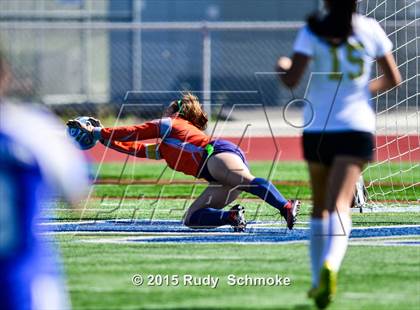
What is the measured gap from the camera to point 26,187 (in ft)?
13.0

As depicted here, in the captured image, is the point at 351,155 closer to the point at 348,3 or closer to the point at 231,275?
the point at 348,3

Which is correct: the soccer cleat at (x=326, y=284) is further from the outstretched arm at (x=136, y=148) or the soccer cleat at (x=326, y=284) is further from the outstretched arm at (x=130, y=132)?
the outstretched arm at (x=136, y=148)

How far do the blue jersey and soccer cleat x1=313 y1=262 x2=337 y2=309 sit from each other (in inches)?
82.6

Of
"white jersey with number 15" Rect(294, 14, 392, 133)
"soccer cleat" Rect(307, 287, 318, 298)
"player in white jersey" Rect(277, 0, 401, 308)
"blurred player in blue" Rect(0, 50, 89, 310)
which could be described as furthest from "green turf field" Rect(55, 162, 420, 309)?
"blurred player in blue" Rect(0, 50, 89, 310)

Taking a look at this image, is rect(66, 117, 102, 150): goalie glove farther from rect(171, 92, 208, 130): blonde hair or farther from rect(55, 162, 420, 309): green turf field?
rect(55, 162, 420, 309): green turf field

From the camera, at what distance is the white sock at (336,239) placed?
5886 mm

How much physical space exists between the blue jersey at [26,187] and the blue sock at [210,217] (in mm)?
4809

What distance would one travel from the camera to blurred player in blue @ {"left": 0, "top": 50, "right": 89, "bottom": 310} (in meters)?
3.91

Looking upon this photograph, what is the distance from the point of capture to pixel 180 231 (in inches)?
351

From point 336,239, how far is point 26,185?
2.37 metres

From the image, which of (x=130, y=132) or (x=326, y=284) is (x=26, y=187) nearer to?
(x=326, y=284)

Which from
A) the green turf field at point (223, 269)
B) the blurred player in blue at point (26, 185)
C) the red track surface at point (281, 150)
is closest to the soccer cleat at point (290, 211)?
the green turf field at point (223, 269)

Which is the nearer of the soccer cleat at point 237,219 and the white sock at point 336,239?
the white sock at point 336,239

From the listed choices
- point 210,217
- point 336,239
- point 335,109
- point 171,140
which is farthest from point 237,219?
point 336,239
